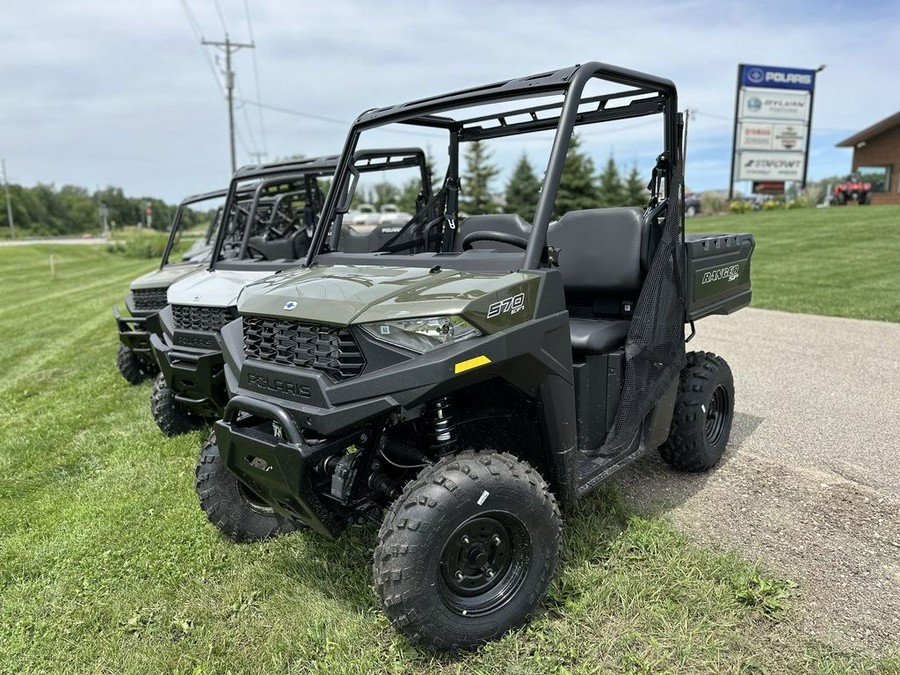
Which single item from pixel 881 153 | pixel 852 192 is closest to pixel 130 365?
pixel 852 192

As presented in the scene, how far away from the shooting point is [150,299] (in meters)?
6.95

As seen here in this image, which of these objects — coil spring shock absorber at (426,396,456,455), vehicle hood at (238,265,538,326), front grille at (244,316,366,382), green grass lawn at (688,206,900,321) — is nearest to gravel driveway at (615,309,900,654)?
coil spring shock absorber at (426,396,456,455)

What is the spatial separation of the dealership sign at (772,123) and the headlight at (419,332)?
31.5 meters

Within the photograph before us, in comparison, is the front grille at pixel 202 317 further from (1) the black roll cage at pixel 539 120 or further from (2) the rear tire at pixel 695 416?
(2) the rear tire at pixel 695 416

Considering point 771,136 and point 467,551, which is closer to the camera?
point 467,551

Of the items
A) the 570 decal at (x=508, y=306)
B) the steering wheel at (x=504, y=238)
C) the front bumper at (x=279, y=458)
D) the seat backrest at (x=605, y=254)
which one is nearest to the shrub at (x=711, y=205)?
the seat backrest at (x=605, y=254)

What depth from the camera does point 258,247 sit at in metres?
7.34

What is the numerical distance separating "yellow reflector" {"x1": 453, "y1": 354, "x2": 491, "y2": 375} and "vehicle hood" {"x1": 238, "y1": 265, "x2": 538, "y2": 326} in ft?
0.60

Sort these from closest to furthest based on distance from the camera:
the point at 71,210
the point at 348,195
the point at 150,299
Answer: the point at 348,195, the point at 150,299, the point at 71,210

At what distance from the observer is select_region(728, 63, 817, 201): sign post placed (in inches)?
1177

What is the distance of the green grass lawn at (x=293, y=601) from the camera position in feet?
8.55

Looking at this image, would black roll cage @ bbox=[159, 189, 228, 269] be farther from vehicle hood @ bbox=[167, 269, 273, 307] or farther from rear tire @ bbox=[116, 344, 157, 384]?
vehicle hood @ bbox=[167, 269, 273, 307]

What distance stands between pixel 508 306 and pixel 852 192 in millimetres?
36430

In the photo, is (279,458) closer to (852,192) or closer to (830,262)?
(830,262)
